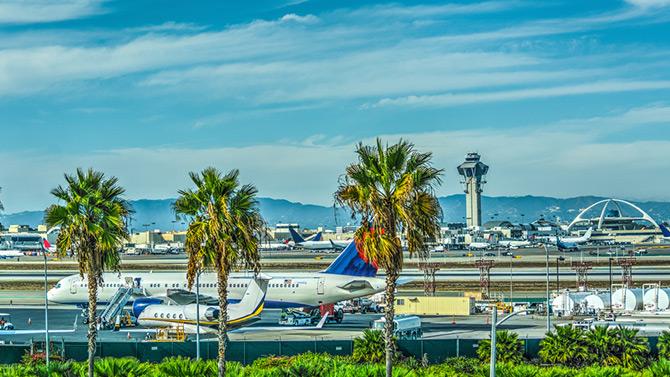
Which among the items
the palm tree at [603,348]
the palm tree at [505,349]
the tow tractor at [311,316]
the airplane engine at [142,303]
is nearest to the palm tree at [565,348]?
the palm tree at [603,348]

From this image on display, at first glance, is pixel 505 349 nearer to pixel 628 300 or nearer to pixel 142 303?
pixel 142 303

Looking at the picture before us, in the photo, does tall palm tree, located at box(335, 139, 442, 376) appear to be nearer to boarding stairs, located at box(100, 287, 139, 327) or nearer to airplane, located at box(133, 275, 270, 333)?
airplane, located at box(133, 275, 270, 333)

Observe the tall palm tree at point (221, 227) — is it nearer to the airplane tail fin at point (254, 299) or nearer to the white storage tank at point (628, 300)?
the airplane tail fin at point (254, 299)

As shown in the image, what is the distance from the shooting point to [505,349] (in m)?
52.0

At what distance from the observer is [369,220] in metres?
36.1

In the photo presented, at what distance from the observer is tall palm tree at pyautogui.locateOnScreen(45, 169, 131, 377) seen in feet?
137

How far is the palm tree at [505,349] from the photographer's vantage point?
51375mm

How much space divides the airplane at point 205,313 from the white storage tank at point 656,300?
3835cm

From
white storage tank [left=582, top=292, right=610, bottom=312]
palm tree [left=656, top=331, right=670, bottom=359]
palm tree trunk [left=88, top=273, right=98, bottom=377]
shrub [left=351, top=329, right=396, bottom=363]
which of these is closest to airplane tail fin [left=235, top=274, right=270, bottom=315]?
shrub [left=351, top=329, right=396, bottom=363]

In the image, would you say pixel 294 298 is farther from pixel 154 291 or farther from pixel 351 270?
pixel 154 291

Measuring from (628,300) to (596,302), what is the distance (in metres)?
2.88

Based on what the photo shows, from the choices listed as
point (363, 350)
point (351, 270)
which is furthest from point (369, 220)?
point (351, 270)

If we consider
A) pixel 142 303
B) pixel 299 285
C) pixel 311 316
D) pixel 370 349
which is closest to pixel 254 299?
pixel 299 285

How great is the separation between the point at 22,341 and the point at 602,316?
47395 mm
